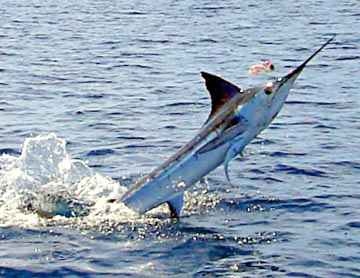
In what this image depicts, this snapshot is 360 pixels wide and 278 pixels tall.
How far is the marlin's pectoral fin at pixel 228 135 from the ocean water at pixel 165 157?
1.39 metres

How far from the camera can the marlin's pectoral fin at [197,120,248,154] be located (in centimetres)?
1128

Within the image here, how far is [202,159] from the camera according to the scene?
11.6 meters

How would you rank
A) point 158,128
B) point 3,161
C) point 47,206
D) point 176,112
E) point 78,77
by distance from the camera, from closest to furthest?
point 47,206
point 3,161
point 158,128
point 176,112
point 78,77

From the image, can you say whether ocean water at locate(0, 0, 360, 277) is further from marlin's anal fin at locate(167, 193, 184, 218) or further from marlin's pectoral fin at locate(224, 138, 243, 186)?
marlin's pectoral fin at locate(224, 138, 243, 186)

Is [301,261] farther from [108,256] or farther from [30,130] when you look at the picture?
[30,130]

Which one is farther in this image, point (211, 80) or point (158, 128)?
point (158, 128)

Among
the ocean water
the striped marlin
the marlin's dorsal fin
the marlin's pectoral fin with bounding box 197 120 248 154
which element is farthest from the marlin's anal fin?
the marlin's dorsal fin

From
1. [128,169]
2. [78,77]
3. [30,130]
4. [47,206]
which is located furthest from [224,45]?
[47,206]

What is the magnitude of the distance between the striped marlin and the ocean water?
0.79 m

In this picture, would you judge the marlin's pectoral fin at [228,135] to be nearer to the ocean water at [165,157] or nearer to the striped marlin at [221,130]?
the striped marlin at [221,130]

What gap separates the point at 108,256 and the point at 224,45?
2262 centimetres

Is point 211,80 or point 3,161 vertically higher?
point 211,80

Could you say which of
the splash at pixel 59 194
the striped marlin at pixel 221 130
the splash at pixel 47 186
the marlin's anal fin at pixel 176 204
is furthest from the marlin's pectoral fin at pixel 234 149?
the splash at pixel 47 186

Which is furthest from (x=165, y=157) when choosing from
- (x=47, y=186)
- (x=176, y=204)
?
(x=176, y=204)
